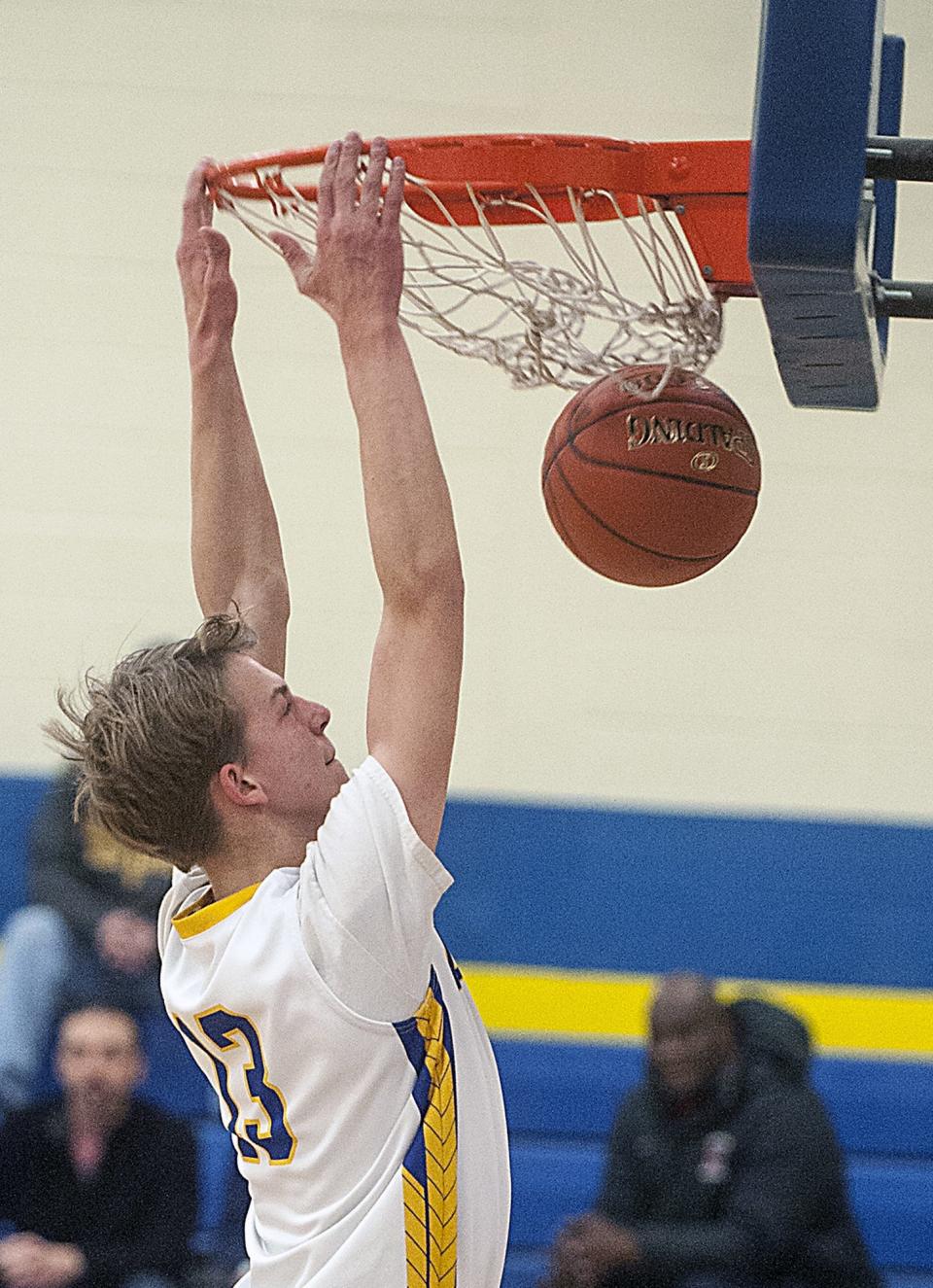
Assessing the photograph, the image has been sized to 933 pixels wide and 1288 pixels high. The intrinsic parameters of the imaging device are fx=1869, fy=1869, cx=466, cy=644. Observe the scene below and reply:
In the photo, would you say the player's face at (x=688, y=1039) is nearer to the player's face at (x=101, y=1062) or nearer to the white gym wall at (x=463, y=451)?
the white gym wall at (x=463, y=451)

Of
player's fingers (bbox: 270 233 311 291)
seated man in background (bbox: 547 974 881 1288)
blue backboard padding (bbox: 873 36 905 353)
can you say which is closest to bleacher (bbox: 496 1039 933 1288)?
seated man in background (bbox: 547 974 881 1288)

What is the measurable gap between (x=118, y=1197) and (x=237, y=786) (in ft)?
8.32

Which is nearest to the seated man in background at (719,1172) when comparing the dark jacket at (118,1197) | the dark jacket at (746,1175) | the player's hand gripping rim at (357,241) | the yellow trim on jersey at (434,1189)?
the dark jacket at (746,1175)

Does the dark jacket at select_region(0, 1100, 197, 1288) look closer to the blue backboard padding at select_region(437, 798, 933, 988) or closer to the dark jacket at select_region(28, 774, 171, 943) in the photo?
the dark jacket at select_region(28, 774, 171, 943)

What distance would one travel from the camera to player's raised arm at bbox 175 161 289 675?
2611mm

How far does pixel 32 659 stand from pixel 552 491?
3.08 meters

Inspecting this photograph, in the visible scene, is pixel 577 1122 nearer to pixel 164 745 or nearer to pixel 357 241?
pixel 164 745

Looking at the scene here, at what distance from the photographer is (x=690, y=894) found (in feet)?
17.3

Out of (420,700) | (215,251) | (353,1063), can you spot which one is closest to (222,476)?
(215,251)

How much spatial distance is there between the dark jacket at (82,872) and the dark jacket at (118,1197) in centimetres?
61

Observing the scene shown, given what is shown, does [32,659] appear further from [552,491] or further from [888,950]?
[552,491]

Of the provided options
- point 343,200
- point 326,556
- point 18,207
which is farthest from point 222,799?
point 18,207

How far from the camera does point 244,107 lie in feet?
17.7

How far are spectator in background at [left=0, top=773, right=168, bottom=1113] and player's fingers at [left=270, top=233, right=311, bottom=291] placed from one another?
105 inches
